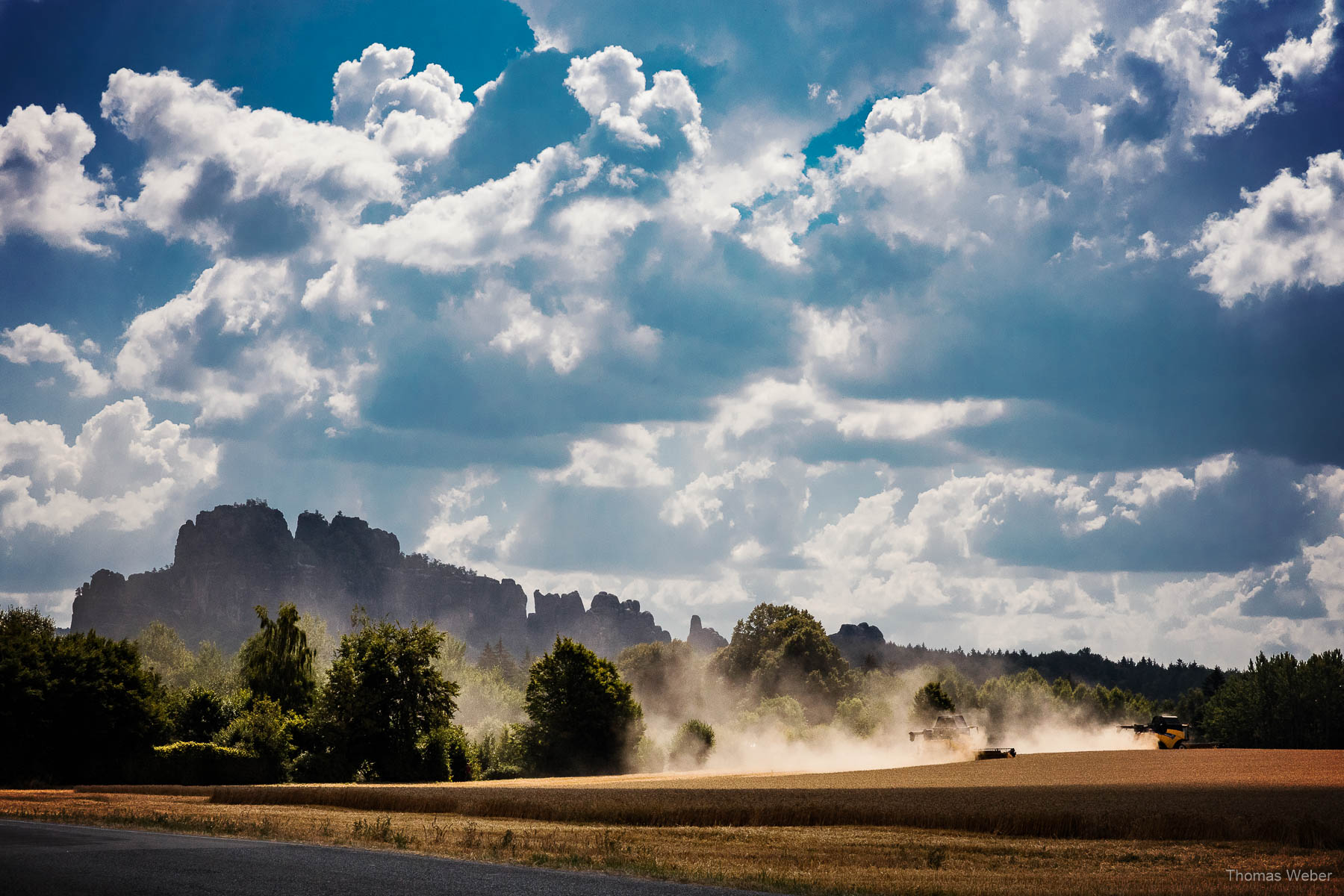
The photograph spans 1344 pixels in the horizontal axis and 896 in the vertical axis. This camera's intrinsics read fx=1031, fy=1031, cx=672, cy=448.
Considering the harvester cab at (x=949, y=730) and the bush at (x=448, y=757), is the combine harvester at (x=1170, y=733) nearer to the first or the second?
the harvester cab at (x=949, y=730)

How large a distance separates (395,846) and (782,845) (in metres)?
10.6

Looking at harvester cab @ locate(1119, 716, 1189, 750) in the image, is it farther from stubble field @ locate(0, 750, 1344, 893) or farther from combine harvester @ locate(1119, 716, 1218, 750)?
stubble field @ locate(0, 750, 1344, 893)

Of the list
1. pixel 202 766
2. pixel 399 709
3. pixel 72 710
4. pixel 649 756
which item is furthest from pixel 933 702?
pixel 72 710

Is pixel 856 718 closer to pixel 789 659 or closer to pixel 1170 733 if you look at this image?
pixel 789 659

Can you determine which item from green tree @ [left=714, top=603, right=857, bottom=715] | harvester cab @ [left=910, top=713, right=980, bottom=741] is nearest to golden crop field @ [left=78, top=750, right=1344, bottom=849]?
harvester cab @ [left=910, top=713, right=980, bottom=741]

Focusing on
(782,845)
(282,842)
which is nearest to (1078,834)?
(782,845)

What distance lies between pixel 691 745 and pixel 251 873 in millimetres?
90522

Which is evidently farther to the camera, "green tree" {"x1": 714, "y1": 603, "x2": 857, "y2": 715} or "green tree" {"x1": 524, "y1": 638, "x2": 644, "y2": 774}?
"green tree" {"x1": 714, "y1": 603, "x2": 857, "y2": 715}

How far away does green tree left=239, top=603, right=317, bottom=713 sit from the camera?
3292 inches

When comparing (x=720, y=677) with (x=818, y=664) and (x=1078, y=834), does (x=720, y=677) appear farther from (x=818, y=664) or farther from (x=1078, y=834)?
(x=1078, y=834)

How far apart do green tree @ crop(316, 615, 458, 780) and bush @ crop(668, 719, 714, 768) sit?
1310 inches

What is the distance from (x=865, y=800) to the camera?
4116 centimetres

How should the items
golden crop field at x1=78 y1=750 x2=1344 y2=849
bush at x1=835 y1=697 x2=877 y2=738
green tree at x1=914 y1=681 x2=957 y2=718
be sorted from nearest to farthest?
golden crop field at x1=78 y1=750 x2=1344 y2=849
green tree at x1=914 y1=681 x2=957 y2=718
bush at x1=835 y1=697 x2=877 y2=738

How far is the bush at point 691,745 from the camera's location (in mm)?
105125
